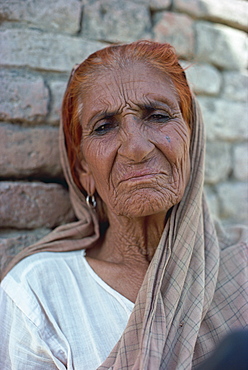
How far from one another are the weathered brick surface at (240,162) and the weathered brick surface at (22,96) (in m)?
1.30

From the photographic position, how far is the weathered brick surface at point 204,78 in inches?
106

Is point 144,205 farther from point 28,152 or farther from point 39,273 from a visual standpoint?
point 28,152

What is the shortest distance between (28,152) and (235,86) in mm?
1476

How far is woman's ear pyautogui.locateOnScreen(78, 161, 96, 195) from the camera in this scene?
211 cm

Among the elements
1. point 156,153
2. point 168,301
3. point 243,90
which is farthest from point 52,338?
point 243,90

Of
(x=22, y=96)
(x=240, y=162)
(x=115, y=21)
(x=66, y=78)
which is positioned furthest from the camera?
(x=240, y=162)

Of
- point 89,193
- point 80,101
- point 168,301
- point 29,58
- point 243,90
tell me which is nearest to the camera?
point 168,301

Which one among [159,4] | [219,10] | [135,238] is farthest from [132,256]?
[219,10]

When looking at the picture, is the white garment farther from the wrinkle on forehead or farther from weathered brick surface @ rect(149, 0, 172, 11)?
weathered brick surface @ rect(149, 0, 172, 11)

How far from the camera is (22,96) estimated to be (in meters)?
2.25

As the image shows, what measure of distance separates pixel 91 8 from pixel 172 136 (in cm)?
109

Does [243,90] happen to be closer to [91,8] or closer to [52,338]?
[91,8]

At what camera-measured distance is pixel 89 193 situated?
214 cm

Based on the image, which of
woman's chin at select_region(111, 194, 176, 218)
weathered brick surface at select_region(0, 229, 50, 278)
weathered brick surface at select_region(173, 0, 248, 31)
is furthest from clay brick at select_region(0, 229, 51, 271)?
weathered brick surface at select_region(173, 0, 248, 31)
